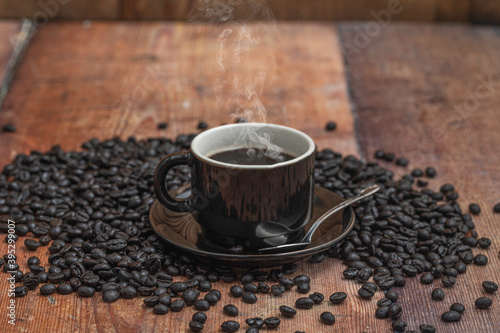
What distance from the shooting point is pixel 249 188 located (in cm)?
123

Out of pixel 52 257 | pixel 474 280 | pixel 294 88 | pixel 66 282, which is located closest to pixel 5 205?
pixel 52 257

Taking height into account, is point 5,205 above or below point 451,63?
above

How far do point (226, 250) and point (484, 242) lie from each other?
0.63 m

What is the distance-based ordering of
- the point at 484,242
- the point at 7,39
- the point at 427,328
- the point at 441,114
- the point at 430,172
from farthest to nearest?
the point at 7,39 → the point at 441,114 → the point at 430,172 → the point at 484,242 → the point at 427,328

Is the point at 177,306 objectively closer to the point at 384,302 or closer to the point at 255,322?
the point at 255,322

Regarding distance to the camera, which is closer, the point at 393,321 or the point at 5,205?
the point at 393,321

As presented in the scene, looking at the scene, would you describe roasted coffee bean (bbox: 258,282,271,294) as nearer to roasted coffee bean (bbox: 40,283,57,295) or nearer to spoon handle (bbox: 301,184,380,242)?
spoon handle (bbox: 301,184,380,242)

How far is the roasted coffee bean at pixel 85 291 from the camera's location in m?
1.25

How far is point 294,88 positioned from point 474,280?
1.42 metres

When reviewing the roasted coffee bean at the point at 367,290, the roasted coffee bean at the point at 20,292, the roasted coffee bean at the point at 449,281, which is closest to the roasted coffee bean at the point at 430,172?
the roasted coffee bean at the point at 449,281

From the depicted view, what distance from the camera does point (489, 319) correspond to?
1200 mm

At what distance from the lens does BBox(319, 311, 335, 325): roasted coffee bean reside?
46.3 inches

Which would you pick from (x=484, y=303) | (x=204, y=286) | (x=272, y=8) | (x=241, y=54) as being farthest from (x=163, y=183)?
(x=272, y=8)

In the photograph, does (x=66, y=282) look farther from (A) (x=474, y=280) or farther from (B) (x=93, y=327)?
(A) (x=474, y=280)
